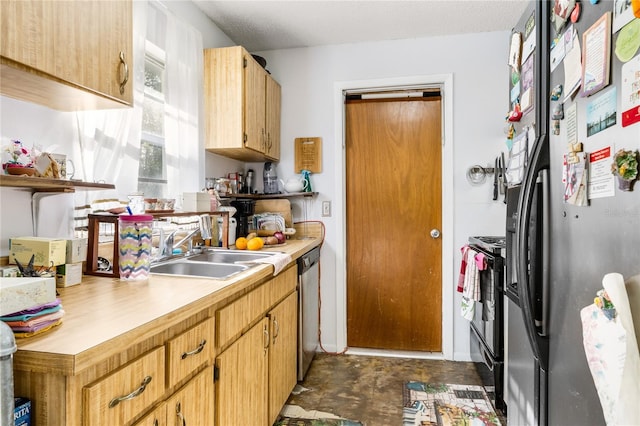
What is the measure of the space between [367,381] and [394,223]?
1.22 metres

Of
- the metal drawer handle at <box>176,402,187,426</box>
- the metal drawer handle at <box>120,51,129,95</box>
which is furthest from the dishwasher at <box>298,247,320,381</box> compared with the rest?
the metal drawer handle at <box>120,51,129,95</box>

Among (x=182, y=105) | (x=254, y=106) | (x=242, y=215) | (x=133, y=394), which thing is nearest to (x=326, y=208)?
(x=242, y=215)

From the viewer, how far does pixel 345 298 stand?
10.3 feet

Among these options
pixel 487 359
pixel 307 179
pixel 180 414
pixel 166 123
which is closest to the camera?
pixel 180 414

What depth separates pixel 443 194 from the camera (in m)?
2.95

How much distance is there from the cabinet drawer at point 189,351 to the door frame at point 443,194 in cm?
189

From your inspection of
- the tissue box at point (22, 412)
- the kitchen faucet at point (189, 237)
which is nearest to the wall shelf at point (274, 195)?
the kitchen faucet at point (189, 237)

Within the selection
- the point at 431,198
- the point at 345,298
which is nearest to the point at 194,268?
the point at 345,298

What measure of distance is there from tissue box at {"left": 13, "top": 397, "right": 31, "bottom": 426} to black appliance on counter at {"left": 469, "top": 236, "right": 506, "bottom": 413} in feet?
6.90

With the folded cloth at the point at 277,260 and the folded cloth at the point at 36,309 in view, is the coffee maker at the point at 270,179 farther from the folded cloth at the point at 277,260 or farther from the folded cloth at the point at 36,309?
the folded cloth at the point at 36,309

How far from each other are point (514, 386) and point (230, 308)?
126 centimetres

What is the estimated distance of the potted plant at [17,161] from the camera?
3.73 ft

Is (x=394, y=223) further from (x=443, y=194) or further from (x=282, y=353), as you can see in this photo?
(x=282, y=353)

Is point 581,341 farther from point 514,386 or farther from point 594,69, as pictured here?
point 514,386
